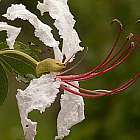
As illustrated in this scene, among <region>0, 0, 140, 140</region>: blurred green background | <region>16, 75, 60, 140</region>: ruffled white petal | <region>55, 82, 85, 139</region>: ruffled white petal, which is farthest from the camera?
<region>0, 0, 140, 140</region>: blurred green background

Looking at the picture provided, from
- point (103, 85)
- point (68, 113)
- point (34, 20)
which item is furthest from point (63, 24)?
point (103, 85)

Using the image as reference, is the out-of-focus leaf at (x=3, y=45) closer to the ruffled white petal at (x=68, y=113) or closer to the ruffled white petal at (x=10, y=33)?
the ruffled white petal at (x=10, y=33)

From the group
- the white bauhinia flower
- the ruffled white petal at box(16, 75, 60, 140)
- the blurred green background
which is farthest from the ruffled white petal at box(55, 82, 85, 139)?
the blurred green background

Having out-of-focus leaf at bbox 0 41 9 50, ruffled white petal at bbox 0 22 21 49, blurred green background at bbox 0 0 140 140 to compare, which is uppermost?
ruffled white petal at bbox 0 22 21 49

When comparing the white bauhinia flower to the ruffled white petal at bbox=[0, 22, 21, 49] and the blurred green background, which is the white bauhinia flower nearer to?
the ruffled white petal at bbox=[0, 22, 21, 49]

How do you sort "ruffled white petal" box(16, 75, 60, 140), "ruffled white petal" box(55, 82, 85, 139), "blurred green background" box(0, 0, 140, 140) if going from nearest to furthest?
"ruffled white petal" box(16, 75, 60, 140) < "ruffled white petal" box(55, 82, 85, 139) < "blurred green background" box(0, 0, 140, 140)

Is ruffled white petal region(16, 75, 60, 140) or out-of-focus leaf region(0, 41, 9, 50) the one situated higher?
out-of-focus leaf region(0, 41, 9, 50)

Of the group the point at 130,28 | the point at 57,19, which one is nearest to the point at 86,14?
the point at 130,28

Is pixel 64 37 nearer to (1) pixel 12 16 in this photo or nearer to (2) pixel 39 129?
(1) pixel 12 16
